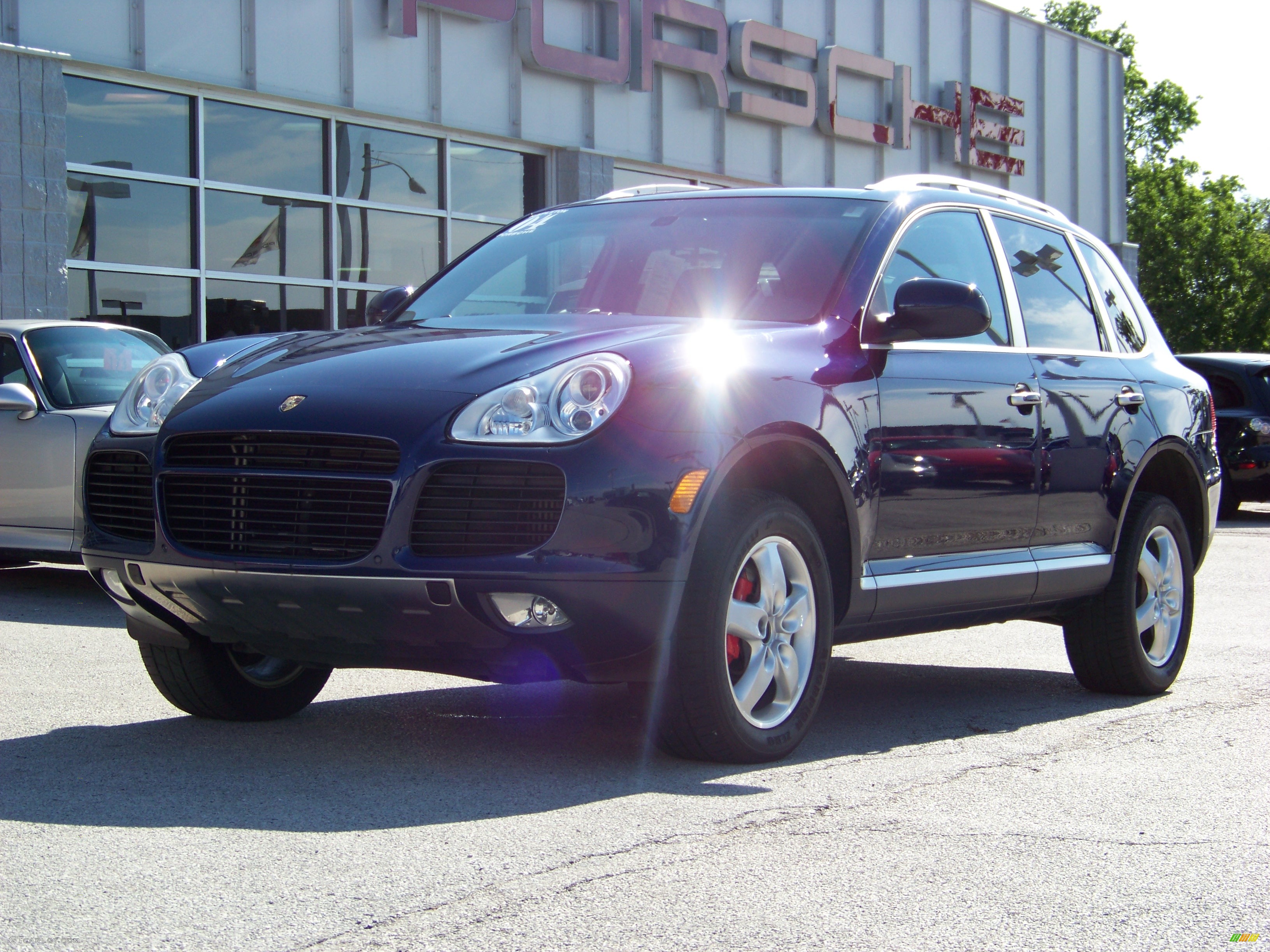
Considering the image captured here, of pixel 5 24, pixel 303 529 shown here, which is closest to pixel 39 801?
pixel 303 529

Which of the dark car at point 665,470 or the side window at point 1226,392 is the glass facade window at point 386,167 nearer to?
the side window at point 1226,392

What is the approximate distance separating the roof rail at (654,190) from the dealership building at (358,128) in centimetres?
1057

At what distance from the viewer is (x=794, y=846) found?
3.77 metres

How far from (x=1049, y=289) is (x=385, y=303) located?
253cm

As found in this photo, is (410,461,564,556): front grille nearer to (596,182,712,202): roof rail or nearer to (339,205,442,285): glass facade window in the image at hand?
(596,182,712,202): roof rail

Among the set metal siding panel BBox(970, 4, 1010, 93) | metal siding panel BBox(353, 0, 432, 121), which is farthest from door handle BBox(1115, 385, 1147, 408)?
metal siding panel BBox(970, 4, 1010, 93)

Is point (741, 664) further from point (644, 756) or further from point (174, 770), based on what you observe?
point (174, 770)

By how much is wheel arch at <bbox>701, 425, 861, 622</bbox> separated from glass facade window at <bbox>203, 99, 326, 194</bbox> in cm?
1343

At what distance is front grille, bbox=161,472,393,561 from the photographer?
4246mm

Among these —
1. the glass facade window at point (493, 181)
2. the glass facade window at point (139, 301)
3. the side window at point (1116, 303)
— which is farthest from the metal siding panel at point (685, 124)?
Result: the side window at point (1116, 303)

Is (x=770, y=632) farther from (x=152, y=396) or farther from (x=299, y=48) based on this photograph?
(x=299, y=48)

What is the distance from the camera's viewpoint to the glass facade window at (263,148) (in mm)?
17219

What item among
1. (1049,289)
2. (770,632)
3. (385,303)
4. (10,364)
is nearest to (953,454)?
(770,632)

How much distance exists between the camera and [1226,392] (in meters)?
18.2
